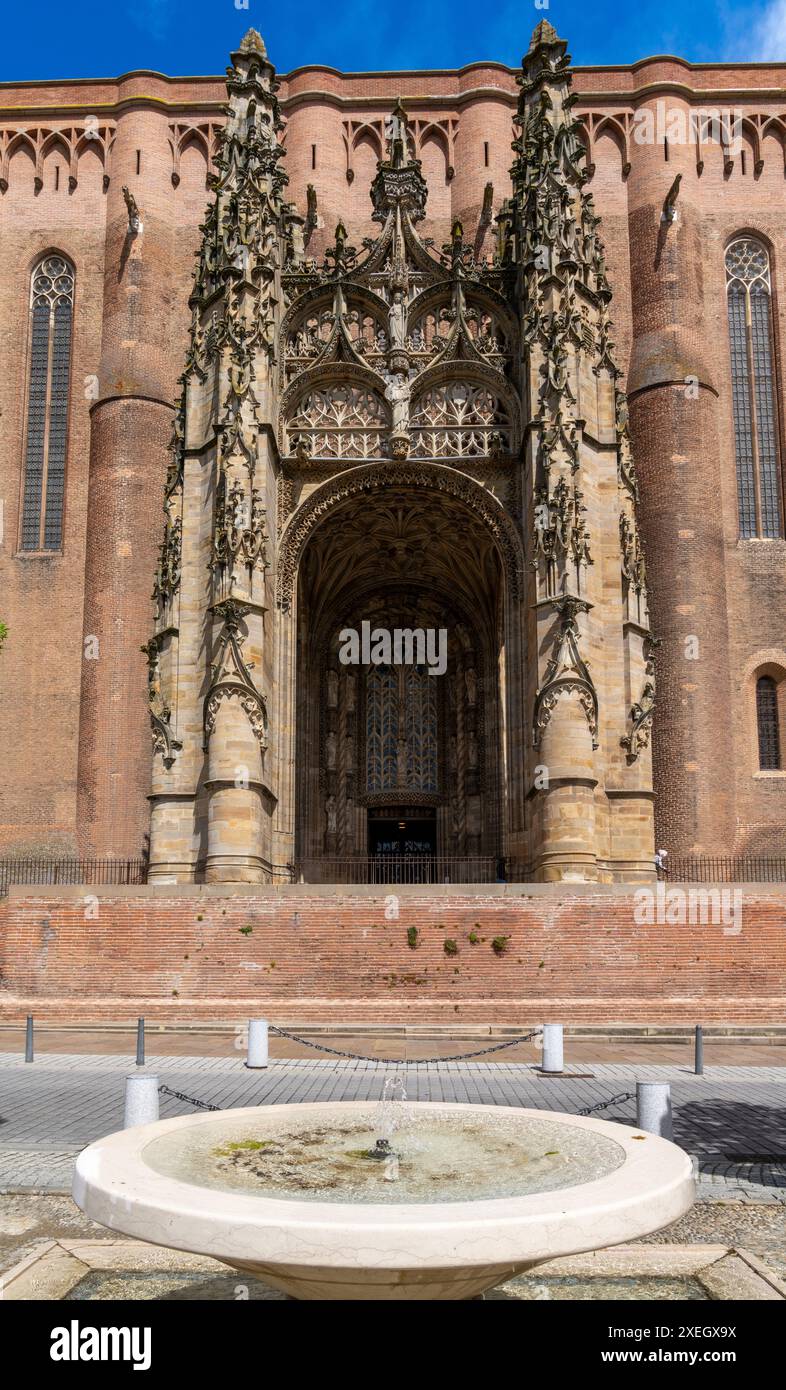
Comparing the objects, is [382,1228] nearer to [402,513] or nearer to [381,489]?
[381,489]

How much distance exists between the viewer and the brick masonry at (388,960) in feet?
59.7

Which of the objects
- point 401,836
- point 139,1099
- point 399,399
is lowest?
point 139,1099

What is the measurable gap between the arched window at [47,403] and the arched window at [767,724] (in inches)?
790

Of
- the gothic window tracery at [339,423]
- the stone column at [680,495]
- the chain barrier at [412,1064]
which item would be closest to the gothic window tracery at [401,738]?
the stone column at [680,495]

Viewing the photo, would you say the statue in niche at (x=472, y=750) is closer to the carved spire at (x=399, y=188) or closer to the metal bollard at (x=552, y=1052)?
the carved spire at (x=399, y=188)

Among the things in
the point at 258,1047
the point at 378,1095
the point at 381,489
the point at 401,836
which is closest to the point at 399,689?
the point at 401,836

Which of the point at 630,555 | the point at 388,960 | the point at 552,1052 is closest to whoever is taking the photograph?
the point at 552,1052

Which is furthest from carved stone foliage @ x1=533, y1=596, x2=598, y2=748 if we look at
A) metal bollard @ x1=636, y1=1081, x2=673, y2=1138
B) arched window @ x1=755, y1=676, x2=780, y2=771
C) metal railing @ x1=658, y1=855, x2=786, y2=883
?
metal bollard @ x1=636, y1=1081, x2=673, y2=1138

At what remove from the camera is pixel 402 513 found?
28406mm

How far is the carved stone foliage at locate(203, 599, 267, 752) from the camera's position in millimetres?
23141

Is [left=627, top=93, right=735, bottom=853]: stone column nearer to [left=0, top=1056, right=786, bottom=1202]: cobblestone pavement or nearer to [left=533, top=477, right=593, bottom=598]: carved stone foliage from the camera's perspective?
[left=533, top=477, right=593, bottom=598]: carved stone foliage

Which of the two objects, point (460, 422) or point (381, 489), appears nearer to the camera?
point (460, 422)

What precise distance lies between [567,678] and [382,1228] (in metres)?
19.9
